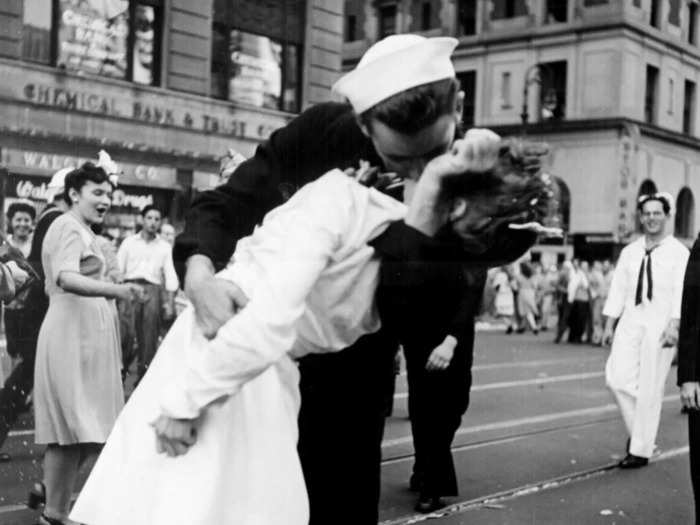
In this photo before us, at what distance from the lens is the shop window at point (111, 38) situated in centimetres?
1620

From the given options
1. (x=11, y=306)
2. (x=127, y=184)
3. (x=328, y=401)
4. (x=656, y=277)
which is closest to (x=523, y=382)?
(x=656, y=277)

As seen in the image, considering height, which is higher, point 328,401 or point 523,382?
point 328,401

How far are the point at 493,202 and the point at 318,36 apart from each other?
1871cm

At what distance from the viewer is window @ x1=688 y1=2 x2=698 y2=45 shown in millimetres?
18703

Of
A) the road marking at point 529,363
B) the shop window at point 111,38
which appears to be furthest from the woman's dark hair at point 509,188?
the shop window at point 111,38

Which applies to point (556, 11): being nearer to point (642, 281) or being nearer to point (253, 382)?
point (642, 281)

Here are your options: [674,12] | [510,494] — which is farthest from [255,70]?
[510,494]

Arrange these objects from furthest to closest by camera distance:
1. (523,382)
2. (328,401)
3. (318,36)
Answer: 1. (318,36)
2. (523,382)
3. (328,401)

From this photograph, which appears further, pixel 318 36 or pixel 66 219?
pixel 318 36

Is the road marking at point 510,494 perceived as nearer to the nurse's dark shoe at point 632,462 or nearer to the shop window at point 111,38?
the nurse's dark shoe at point 632,462

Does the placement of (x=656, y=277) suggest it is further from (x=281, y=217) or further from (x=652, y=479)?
(x=281, y=217)

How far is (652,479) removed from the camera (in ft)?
22.0

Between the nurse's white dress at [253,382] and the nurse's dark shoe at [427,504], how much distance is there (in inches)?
136

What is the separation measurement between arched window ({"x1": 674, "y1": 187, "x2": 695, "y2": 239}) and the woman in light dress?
118 feet
